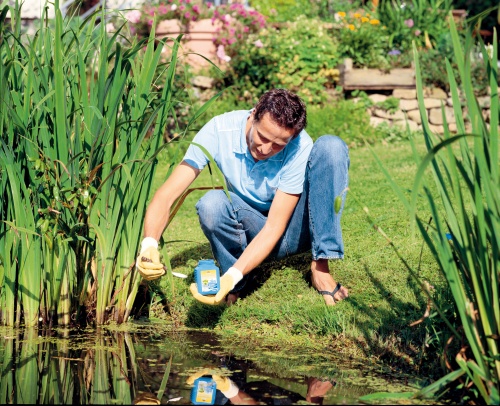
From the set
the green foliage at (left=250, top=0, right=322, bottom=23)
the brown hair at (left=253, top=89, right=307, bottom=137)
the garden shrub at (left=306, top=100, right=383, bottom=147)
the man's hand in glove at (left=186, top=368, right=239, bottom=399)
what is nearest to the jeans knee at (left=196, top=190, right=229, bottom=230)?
the brown hair at (left=253, top=89, right=307, bottom=137)

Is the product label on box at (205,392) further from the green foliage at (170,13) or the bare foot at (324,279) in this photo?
the green foliage at (170,13)

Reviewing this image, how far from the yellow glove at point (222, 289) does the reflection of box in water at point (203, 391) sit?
0.49m

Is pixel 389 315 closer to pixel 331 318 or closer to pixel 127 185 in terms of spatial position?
pixel 331 318

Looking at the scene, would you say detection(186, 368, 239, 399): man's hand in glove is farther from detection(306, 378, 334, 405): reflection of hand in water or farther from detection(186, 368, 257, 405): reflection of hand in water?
detection(306, 378, 334, 405): reflection of hand in water

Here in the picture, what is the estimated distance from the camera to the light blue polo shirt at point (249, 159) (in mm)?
3861

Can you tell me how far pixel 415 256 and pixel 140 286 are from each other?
4.84ft

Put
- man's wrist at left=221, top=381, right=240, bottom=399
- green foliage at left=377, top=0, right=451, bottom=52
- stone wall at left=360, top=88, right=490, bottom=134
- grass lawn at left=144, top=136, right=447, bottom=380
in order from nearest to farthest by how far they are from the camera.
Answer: man's wrist at left=221, top=381, right=240, bottom=399 → grass lawn at left=144, top=136, right=447, bottom=380 → stone wall at left=360, top=88, right=490, bottom=134 → green foliage at left=377, top=0, right=451, bottom=52

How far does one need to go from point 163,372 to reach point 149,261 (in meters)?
0.56

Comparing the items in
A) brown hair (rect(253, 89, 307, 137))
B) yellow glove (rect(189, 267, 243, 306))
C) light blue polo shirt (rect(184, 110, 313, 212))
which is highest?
brown hair (rect(253, 89, 307, 137))

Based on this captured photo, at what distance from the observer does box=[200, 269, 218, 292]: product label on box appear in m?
3.52

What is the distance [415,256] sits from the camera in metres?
4.25

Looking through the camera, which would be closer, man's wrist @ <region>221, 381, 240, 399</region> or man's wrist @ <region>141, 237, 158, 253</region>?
man's wrist @ <region>221, 381, 240, 399</region>

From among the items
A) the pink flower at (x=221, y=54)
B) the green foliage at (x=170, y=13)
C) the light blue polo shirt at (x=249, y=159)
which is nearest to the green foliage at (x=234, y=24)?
the pink flower at (x=221, y=54)

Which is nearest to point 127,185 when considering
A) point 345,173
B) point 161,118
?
point 161,118
